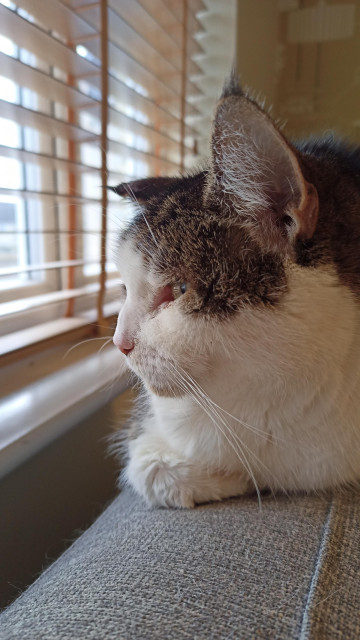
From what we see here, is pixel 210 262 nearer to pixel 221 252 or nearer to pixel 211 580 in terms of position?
pixel 221 252

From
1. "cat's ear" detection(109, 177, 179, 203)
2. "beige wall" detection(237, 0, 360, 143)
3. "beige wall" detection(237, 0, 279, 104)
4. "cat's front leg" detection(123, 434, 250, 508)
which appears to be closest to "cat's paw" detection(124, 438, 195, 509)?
"cat's front leg" detection(123, 434, 250, 508)

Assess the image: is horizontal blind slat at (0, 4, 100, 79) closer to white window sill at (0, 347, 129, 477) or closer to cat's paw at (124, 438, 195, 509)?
white window sill at (0, 347, 129, 477)

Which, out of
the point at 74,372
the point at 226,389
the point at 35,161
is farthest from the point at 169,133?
the point at 226,389

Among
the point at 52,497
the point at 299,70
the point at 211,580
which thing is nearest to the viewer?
the point at 211,580

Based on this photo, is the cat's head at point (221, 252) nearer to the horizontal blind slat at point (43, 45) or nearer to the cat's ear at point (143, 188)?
the cat's ear at point (143, 188)

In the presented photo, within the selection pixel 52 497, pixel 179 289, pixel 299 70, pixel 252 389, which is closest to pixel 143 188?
pixel 179 289

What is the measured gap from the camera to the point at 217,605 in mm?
393

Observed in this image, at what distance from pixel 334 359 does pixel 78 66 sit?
0.71m

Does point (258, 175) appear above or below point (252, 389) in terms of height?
above

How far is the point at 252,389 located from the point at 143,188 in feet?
1.17

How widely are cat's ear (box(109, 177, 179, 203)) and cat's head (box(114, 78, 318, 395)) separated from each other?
11 cm

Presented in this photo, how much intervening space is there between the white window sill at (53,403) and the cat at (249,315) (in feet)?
0.56

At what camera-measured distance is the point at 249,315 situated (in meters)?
0.49

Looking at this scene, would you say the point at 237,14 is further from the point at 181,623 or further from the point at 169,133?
the point at 181,623
